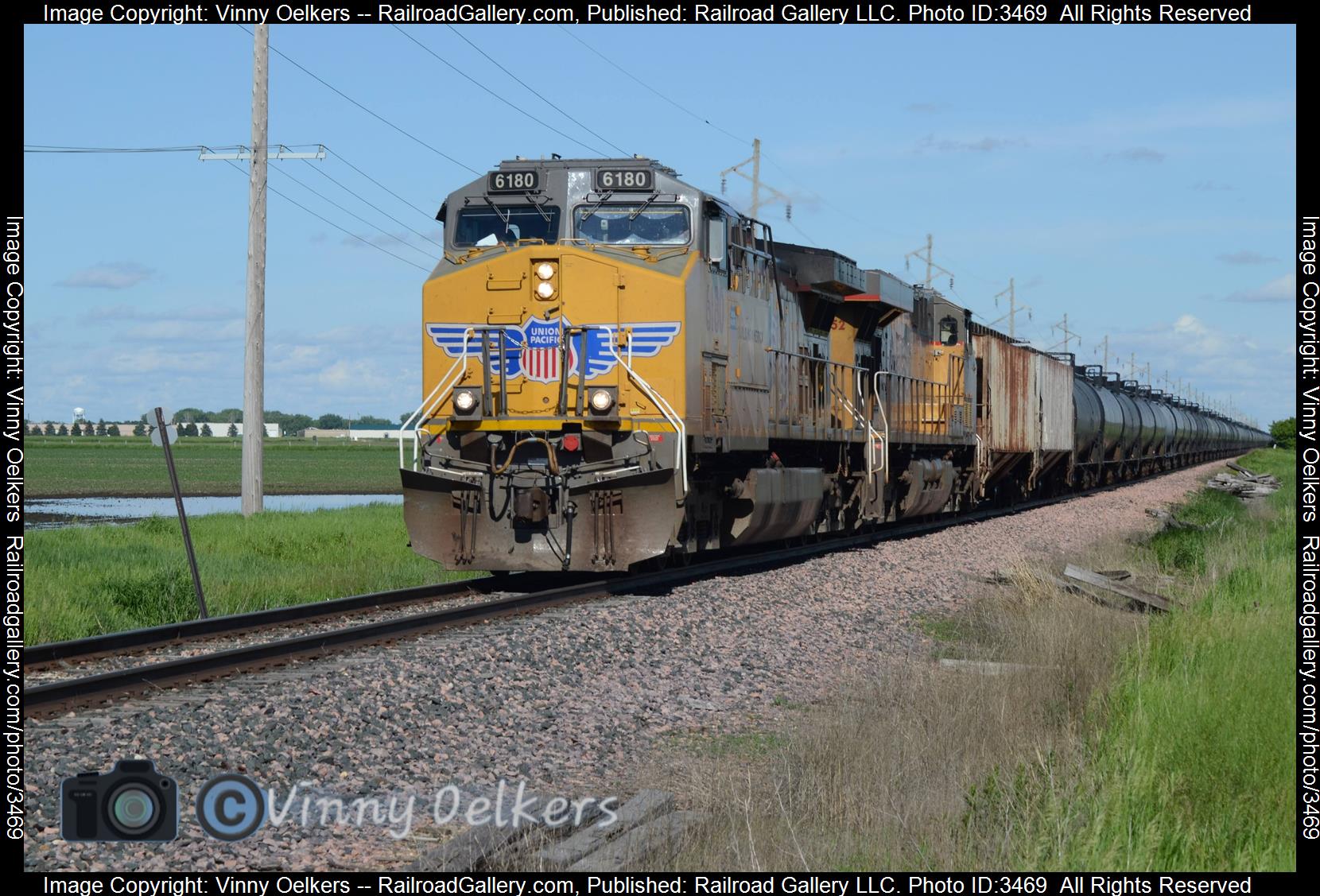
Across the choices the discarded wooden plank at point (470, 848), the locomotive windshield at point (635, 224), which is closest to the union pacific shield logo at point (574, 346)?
the locomotive windshield at point (635, 224)

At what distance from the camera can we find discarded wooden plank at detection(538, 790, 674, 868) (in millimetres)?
4796

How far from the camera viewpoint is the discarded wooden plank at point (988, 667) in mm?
8559

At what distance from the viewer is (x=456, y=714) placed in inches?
287

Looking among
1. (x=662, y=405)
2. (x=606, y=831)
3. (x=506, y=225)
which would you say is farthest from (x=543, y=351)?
(x=606, y=831)

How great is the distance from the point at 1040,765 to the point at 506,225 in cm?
862

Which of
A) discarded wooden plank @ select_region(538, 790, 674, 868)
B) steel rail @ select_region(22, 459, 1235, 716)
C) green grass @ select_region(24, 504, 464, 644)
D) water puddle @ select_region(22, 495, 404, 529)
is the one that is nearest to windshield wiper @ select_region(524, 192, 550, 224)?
steel rail @ select_region(22, 459, 1235, 716)

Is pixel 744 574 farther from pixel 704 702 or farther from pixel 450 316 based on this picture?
pixel 704 702

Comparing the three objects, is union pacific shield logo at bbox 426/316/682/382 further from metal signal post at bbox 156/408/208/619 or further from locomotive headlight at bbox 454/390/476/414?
metal signal post at bbox 156/408/208/619

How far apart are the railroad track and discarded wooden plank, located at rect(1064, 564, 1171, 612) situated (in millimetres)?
3691

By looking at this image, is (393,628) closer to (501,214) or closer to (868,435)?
(501,214)

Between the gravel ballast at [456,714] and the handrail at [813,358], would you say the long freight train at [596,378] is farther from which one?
the gravel ballast at [456,714]

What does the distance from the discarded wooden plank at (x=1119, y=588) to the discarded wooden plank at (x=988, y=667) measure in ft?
9.28

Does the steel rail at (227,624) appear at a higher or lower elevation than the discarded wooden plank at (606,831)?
higher

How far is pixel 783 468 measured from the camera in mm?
15320
